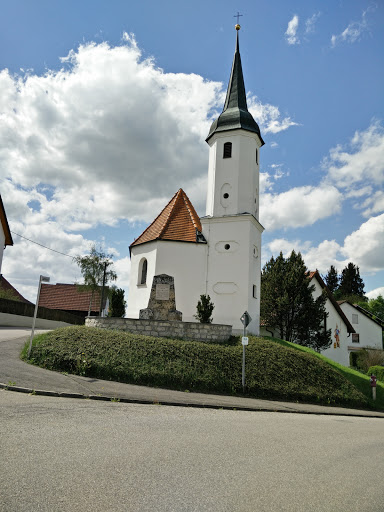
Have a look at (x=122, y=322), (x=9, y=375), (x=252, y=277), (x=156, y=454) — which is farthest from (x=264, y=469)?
(x=252, y=277)

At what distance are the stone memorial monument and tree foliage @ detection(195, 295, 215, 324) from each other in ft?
3.56

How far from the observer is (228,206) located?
926 inches

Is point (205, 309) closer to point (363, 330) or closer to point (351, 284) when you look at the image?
point (363, 330)

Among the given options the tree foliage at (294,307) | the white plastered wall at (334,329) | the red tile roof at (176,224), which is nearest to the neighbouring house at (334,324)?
the white plastered wall at (334,329)

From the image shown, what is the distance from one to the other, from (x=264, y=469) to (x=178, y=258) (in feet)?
56.3

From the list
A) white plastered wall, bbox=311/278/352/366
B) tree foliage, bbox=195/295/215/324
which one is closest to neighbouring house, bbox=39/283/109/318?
white plastered wall, bbox=311/278/352/366

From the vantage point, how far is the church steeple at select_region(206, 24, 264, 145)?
24281 millimetres

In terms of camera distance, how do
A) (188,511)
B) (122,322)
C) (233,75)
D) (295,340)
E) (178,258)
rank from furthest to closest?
1. (295,340)
2. (233,75)
3. (178,258)
4. (122,322)
5. (188,511)

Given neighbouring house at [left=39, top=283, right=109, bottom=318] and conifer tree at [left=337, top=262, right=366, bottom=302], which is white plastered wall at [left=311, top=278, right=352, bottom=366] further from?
conifer tree at [left=337, top=262, right=366, bottom=302]

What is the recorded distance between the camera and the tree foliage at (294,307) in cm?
2984

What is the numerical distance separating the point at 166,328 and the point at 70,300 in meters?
32.0

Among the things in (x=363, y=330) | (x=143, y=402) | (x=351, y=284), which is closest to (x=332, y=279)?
(x=351, y=284)

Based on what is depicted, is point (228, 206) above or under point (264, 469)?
above

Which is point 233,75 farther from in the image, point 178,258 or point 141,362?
point 141,362
